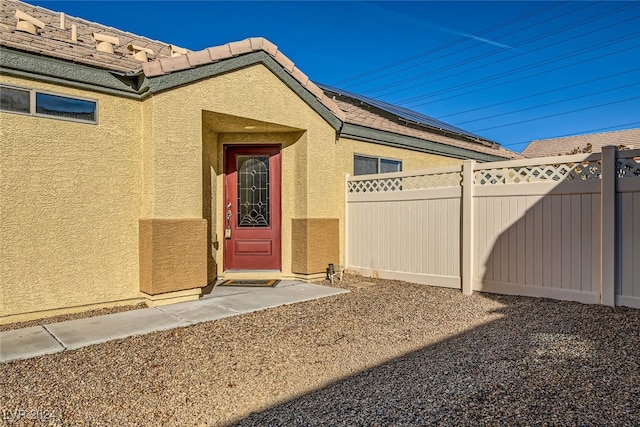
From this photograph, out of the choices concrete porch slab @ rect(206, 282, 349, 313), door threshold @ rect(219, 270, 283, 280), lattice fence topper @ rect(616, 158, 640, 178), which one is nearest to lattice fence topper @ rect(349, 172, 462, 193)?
lattice fence topper @ rect(616, 158, 640, 178)

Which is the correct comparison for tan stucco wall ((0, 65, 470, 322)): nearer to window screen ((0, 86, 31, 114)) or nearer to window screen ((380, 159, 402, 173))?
window screen ((0, 86, 31, 114))

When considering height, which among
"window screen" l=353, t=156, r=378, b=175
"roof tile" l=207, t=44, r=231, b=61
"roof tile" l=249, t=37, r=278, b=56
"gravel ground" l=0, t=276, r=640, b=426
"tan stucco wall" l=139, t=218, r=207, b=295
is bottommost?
"gravel ground" l=0, t=276, r=640, b=426

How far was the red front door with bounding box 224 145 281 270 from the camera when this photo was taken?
7.72m

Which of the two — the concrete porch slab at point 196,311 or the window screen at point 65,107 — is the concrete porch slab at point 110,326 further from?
the window screen at point 65,107

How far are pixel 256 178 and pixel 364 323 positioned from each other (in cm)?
398

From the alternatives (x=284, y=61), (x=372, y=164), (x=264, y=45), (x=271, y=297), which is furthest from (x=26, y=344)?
(x=372, y=164)

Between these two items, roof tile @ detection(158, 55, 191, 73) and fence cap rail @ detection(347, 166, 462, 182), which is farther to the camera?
fence cap rail @ detection(347, 166, 462, 182)

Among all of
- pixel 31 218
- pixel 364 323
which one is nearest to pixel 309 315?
pixel 364 323

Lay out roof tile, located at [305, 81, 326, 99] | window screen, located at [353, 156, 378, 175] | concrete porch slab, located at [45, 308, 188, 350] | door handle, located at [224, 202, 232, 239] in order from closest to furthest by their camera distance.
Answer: concrete porch slab, located at [45, 308, 188, 350]
roof tile, located at [305, 81, 326, 99]
door handle, located at [224, 202, 232, 239]
window screen, located at [353, 156, 378, 175]

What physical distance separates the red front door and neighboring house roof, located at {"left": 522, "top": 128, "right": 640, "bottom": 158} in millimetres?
17144

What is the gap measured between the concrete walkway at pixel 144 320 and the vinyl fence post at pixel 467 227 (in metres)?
2.10

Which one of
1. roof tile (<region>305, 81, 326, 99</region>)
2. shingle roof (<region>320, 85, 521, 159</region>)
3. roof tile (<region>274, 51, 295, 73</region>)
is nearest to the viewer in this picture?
roof tile (<region>274, 51, 295, 73</region>)

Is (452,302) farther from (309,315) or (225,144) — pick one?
(225,144)

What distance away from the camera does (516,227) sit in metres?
6.07
